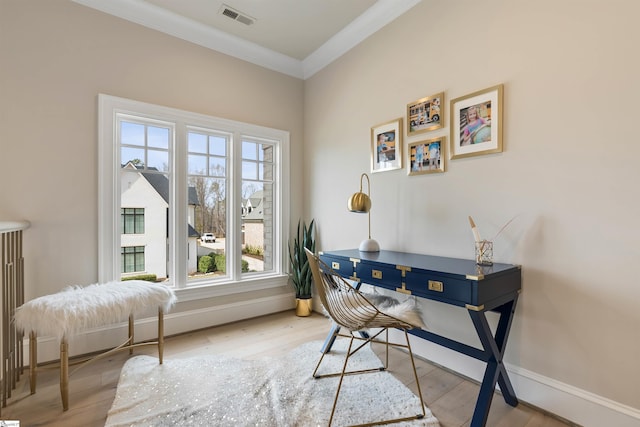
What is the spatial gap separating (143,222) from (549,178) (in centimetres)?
316

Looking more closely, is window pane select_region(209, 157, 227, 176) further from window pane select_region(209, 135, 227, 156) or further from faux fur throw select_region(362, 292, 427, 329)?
faux fur throw select_region(362, 292, 427, 329)

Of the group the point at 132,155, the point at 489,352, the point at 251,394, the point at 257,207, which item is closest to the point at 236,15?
the point at 132,155

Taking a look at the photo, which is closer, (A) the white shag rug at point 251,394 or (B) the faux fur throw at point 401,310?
(A) the white shag rug at point 251,394

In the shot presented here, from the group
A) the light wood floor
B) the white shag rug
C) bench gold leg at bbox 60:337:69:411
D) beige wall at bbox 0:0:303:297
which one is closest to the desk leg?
the light wood floor

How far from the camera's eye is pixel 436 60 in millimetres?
2262

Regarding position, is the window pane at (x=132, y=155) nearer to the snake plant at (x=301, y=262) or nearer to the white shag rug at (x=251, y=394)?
the white shag rug at (x=251, y=394)

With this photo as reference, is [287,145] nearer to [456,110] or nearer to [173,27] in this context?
[173,27]

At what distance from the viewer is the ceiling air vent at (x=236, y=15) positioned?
2623 millimetres

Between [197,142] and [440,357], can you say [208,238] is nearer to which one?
[197,142]

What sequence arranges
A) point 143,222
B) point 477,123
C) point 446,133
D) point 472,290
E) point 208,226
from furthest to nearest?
point 208,226, point 143,222, point 446,133, point 477,123, point 472,290

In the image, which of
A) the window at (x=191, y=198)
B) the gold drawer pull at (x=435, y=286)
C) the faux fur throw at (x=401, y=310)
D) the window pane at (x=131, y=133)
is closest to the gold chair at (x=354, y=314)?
the faux fur throw at (x=401, y=310)

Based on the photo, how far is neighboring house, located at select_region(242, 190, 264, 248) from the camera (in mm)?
3322

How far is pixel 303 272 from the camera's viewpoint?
3379 millimetres

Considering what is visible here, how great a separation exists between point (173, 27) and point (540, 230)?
3.41 meters
